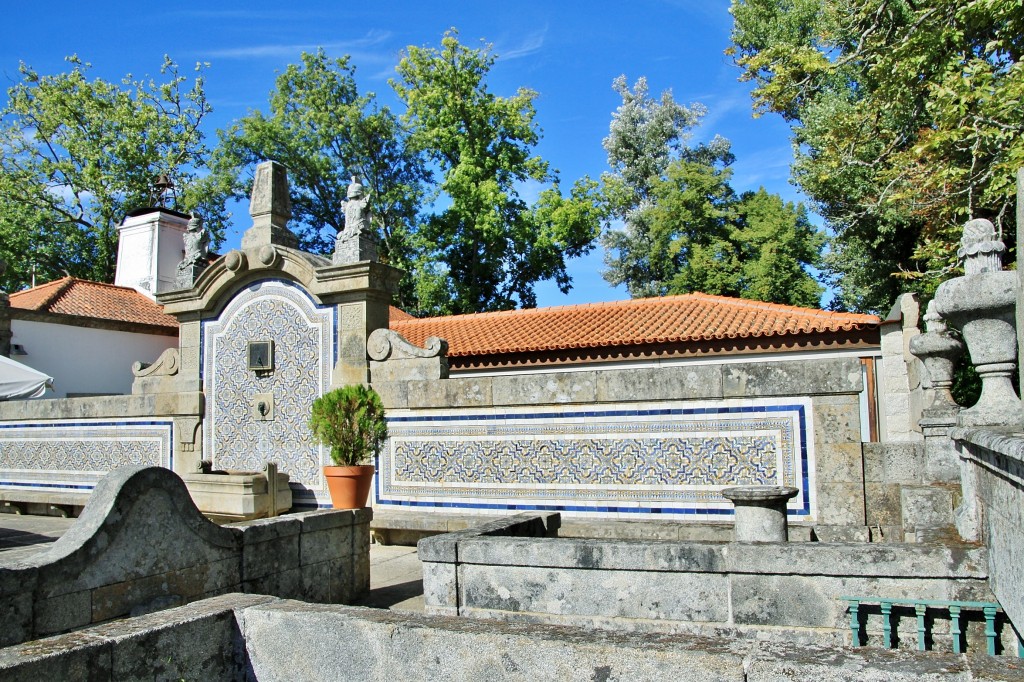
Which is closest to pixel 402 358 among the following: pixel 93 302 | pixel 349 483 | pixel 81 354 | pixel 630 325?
pixel 349 483

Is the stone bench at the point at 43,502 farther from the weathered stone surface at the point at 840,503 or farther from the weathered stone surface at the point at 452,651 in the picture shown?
the weathered stone surface at the point at 840,503

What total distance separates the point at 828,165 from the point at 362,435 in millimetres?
9504

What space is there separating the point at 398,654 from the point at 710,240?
2339cm

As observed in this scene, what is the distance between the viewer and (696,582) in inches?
151

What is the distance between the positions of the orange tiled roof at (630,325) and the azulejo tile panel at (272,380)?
19.5 ft

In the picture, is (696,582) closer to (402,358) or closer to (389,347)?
(402,358)

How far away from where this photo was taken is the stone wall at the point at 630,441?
589cm

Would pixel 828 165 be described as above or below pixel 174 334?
above

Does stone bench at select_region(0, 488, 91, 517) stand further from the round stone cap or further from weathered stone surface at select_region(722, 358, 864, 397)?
the round stone cap

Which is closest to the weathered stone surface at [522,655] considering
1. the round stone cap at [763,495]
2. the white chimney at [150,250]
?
the round stone cap at [763,495]

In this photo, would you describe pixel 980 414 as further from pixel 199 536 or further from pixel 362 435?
pixel 362 435

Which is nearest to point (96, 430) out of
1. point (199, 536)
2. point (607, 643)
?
point (199, 536)

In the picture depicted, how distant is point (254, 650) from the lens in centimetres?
304

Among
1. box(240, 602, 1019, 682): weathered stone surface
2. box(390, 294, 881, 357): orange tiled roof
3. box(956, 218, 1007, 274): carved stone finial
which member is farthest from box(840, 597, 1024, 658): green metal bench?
box(390, 294, 881, 357): orange tiled roof
